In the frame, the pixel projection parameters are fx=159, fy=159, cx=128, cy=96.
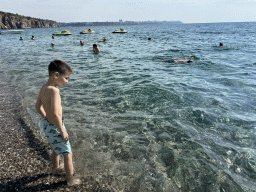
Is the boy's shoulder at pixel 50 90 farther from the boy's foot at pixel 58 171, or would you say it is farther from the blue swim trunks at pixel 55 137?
the boy's foot at pixel 58 171

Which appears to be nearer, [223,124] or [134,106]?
[223,124]

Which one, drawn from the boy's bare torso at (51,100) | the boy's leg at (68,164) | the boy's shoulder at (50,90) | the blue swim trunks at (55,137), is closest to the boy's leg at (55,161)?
the boy's leg at (68,164)

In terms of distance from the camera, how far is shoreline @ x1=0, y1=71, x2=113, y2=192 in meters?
2.57

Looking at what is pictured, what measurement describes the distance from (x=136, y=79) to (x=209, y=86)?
3.55m

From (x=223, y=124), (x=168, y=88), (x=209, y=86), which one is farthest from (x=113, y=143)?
(x=209, y=86)

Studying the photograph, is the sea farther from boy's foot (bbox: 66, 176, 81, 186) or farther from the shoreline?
the shoreline

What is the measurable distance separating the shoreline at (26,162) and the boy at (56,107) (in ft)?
1.04

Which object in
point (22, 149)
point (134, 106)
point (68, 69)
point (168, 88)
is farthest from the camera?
point (168, 88)

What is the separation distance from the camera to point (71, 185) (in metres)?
2.62

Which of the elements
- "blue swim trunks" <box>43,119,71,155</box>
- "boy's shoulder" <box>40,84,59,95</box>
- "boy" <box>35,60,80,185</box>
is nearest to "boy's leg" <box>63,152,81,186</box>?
"boy" <box>35,60,80,185</box>

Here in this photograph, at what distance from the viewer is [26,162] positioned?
117 inches

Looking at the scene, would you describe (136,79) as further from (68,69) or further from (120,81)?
(68,69)

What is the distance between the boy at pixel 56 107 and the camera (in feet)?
7.55

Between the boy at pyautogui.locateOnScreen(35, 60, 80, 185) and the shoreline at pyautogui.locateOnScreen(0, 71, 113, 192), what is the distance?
0.32 m
